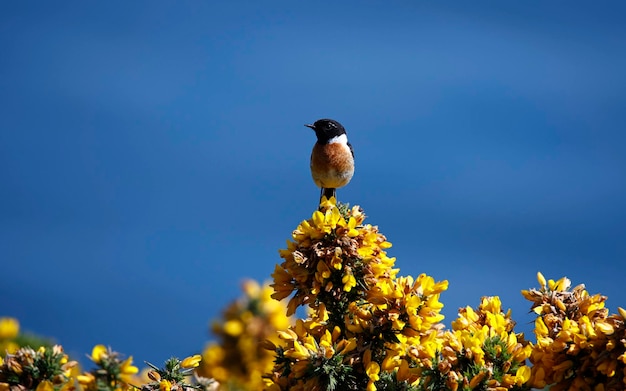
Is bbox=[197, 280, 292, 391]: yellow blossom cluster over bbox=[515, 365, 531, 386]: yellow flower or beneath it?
over

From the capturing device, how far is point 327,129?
29.2 feet

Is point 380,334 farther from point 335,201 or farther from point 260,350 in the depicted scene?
point 260,350

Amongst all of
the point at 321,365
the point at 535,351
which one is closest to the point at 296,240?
the point at 321,365

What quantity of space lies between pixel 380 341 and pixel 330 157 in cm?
458

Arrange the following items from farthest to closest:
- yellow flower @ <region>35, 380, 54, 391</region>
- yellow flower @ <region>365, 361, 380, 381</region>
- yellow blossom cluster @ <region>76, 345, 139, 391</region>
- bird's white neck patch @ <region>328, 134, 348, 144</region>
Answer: bird's white neck patch @ <region>328, 134, 348, 144</region> → yellow flower @ <region>365, 361, 380, 381</region> → yellow flower @ <region>35, 380, 54, 391</region> → yellow blossom cluster @ <region>76, 345, 139, 391</region>

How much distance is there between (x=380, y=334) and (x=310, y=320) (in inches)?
18.0

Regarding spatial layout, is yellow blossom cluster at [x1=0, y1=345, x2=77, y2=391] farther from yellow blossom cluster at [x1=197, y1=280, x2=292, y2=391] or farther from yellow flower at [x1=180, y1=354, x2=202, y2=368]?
yellow blossom cluster at [x1=197, y1=280, x2=292, y2=391]

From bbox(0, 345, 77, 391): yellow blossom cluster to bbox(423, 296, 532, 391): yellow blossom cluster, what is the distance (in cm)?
177

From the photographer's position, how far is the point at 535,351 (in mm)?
4164

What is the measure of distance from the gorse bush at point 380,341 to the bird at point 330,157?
3999 millimetres

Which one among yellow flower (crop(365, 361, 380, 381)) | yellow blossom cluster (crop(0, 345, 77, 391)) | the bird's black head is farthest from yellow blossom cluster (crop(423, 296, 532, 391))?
the bird's black head

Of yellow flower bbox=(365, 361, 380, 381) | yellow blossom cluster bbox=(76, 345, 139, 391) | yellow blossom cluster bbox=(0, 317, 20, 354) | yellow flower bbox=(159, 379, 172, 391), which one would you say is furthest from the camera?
yellow blossom cluster bbox=(0, 317, 20, 354)

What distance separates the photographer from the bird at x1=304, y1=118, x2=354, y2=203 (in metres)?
8.55

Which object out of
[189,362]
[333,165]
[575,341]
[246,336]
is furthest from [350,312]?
[333,165]
